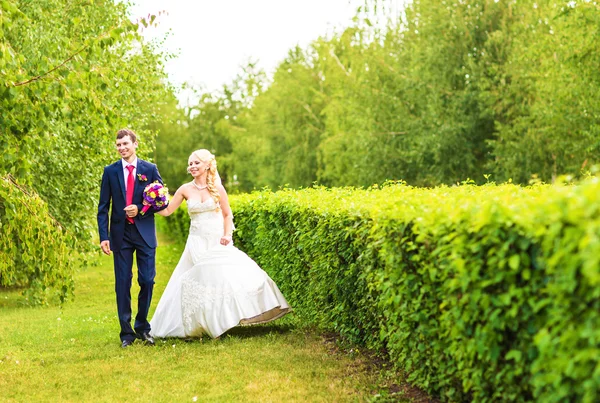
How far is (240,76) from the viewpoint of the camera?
8400cm

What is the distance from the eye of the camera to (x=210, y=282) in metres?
9.45

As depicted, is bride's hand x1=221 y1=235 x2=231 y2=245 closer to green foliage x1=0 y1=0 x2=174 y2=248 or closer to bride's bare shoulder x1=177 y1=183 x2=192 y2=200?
bride's bare shoulder x1=177 y1=183 x2=192 y2=200

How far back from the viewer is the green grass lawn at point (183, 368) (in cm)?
689

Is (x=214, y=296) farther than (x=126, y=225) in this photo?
Yes

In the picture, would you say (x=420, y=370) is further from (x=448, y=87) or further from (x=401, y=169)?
(x=401, y=169)

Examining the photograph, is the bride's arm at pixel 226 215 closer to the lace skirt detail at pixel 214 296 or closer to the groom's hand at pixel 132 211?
the lace skirt detail at pixel 214 296

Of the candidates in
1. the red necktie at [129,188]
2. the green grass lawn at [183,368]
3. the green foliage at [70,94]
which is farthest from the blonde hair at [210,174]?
the green grass lawn at [183,368]

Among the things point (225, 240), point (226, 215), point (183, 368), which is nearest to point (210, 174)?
point (226, 215)

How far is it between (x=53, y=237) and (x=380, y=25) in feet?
116

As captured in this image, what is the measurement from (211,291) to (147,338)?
936 mm

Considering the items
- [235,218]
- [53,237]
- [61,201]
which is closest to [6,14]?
[53,237]

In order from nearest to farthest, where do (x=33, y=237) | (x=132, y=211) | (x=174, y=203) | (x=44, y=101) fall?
1. (x=44, y=101)
2. (x=33, y=237)
3. (x=132, y=211)
4. (x=174, y=203)

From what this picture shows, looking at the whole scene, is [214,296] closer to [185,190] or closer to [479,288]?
[185,190]

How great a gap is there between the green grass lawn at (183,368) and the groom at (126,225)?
0.60 metres
